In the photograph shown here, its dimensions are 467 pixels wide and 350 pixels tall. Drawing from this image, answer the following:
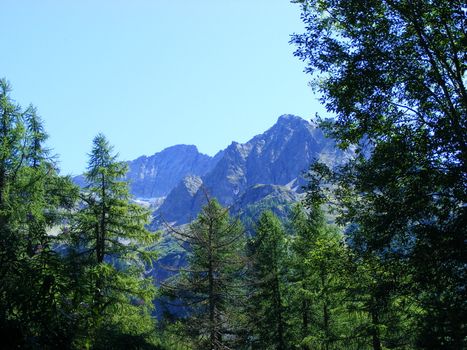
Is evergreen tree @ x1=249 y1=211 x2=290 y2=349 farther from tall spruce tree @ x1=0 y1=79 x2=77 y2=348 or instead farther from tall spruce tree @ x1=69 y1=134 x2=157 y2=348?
tall spruce tree @ x1=0 y1=79 x2=77 y2=348

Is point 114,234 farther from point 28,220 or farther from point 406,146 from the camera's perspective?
point 406,146

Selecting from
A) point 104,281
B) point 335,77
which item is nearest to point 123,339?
point 104,281

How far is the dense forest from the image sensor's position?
3.96 metres

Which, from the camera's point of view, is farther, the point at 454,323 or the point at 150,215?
the point at 150,215

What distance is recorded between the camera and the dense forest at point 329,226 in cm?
396

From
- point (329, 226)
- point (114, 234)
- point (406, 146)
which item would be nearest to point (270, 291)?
point (329, 226)

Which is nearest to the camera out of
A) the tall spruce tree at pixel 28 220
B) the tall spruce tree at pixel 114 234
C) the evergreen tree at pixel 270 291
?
the tall spruce tree at pixel 28 220

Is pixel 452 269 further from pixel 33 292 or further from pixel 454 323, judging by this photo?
pixel 33 292

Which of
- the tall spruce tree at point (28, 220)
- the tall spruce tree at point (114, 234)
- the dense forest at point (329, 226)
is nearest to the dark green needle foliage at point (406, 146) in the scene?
the dense forest at point (329, 226)

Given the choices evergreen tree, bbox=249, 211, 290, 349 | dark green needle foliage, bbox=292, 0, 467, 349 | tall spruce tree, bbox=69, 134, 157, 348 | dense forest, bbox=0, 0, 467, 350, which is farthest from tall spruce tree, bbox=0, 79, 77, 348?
evergreen tree, bbox=249, 211, 290, 349

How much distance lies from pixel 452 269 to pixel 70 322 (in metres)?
8.04

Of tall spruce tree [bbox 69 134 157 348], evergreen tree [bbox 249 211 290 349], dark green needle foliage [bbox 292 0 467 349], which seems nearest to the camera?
dark green needle foliage [bbox 292 0 467 349]

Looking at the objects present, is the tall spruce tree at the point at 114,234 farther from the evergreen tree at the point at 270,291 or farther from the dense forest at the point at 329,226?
the evergreen tree at the point at 270,291

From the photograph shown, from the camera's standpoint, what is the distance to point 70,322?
140 inches
